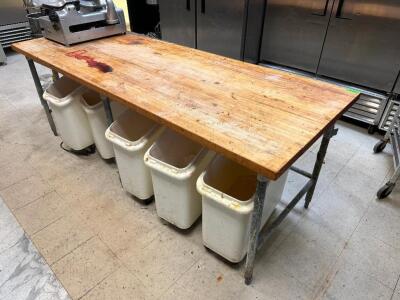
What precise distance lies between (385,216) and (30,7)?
298 centimetres

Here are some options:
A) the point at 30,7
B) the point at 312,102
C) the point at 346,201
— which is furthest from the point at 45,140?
the point at 346,201

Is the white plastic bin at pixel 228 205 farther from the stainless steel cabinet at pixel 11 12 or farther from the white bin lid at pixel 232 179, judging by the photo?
the stainless steel cabinet at pixel 11 12

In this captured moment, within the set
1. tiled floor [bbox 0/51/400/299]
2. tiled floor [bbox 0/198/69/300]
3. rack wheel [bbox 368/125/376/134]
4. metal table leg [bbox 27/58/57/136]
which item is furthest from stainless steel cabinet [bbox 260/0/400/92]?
tiled floor [bbox 0/198/69/300]

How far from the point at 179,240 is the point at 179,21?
2.76 m

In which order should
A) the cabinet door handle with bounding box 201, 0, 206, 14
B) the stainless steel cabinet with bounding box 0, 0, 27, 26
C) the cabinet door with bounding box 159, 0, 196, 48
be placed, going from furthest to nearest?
1. the stainless steel cabinet with bounding box 0, 0, 27, 26
2. the cabinet door with bounding box 159, 0, 196, 48
3. the cabinet door handle with bounding box 201, 0, 206, 14

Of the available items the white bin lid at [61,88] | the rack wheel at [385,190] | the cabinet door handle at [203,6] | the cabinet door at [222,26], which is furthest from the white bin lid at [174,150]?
the cabinet door handle at [203,6]

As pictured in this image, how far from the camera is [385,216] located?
6.02 feet

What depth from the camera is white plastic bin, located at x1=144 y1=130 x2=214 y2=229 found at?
1.39 meters

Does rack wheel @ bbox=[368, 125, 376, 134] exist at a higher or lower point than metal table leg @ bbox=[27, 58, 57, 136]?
lower

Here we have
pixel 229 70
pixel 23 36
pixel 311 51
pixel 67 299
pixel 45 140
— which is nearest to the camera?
pixel 67 299

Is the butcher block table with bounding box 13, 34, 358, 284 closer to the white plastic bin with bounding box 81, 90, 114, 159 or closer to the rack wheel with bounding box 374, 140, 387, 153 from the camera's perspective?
the white plastic bin with bounding box 81, 90, 114, 159

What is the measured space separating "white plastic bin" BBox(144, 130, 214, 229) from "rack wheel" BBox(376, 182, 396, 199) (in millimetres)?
1255

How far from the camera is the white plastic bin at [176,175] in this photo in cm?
139

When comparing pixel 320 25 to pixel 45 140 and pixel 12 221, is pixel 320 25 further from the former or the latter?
pixel 12 221
